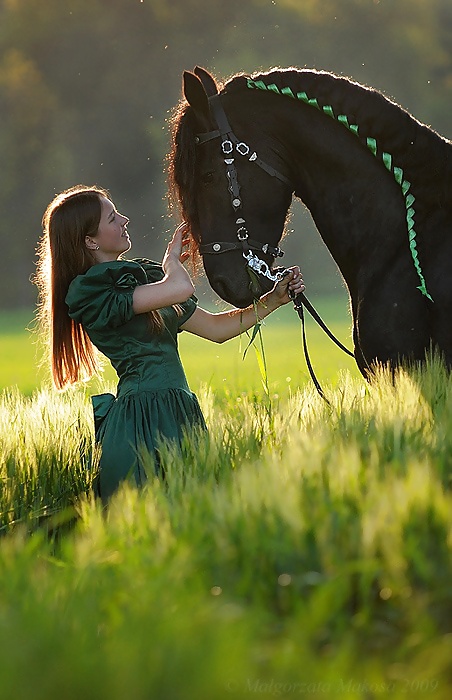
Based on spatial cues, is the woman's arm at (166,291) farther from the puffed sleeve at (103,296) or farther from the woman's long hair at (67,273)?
the woman's long hair at (67,273)

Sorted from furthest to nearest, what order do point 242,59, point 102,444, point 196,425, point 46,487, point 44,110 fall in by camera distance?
point 242,59 < point 44,110 < point 102,444 < point 46,487 < point 196,425

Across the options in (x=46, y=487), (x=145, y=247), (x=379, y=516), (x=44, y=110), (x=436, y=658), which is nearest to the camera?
(x=436, y=658)

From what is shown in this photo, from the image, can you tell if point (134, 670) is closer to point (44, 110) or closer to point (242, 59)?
point (44, 110)

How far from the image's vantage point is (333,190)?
10.6 ft

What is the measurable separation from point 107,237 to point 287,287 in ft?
2.49

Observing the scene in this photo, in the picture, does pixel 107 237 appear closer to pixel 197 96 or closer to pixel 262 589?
pixel 197 96

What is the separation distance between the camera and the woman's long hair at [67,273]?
3334 mm

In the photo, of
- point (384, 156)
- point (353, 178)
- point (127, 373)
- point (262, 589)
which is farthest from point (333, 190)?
point (262, 589)

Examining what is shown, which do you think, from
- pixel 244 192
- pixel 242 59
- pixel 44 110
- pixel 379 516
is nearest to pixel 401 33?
pixel 242 59

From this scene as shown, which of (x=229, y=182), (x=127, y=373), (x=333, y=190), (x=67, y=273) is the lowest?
(x=127, y=373)

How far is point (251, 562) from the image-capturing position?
1.35 metres

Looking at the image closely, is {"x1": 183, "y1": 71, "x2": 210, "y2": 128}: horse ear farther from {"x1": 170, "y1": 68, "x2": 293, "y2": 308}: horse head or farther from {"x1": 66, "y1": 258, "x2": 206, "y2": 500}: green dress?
{"x1": 66, "y1": 258, "x2": 206, "y2": 500}: green dress

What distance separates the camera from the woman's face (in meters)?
3.36

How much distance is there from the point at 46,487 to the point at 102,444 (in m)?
0.35
